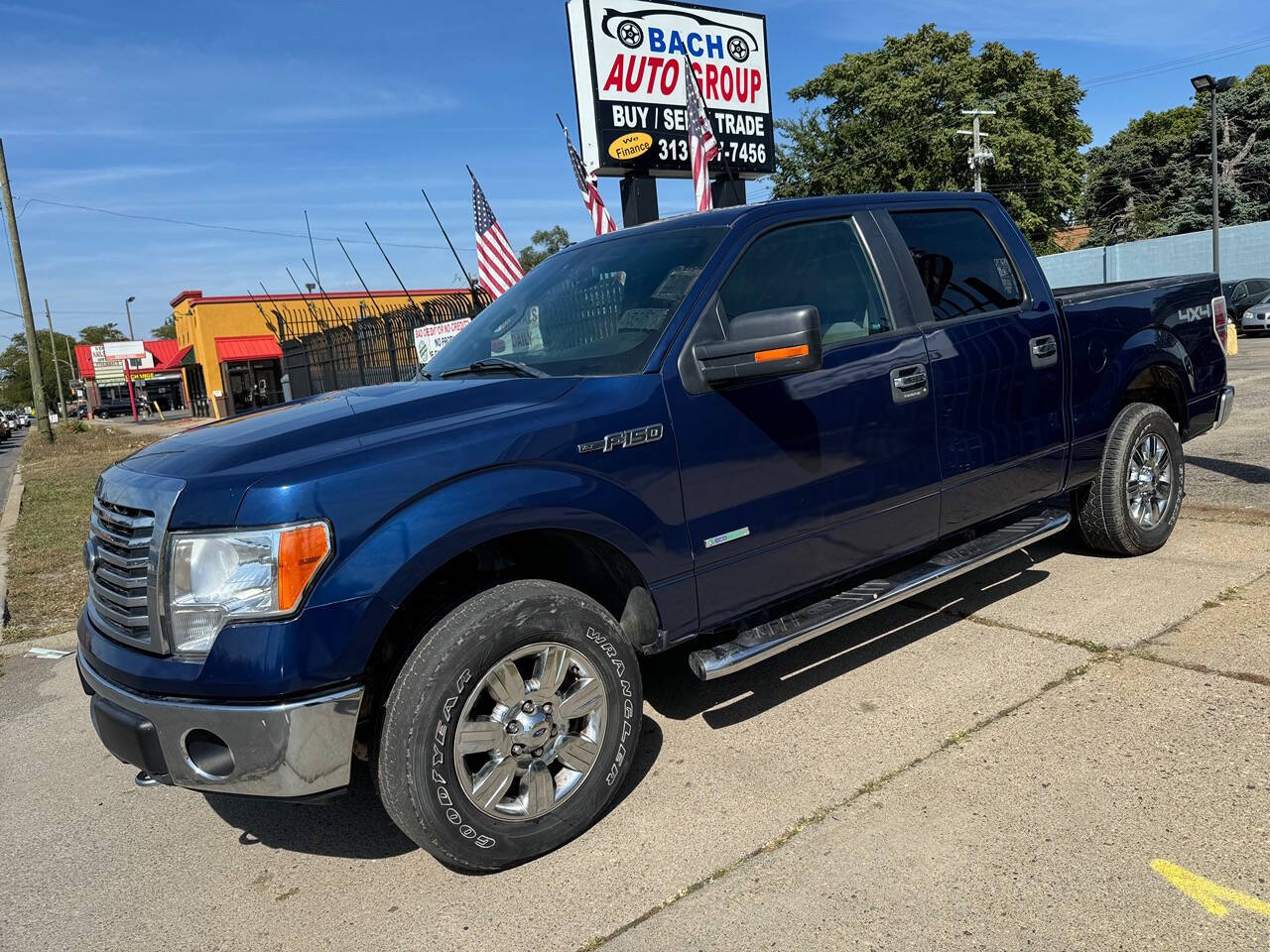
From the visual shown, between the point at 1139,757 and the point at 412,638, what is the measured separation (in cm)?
235

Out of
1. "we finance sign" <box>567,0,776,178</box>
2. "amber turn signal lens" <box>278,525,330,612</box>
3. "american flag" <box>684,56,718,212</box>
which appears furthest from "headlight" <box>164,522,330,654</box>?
"we finance sign" <box>567,0,776,178</box>

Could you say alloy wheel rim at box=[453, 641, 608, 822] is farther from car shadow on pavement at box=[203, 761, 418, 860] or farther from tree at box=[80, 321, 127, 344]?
tree at box=[80, 321, 127, 344]

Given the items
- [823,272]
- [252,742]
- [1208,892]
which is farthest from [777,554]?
[252,742]

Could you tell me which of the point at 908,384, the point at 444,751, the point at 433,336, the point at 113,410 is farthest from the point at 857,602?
the point at 113,410

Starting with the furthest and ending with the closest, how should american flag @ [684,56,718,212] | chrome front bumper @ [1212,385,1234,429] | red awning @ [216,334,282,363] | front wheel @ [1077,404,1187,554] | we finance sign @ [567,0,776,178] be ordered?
red awning @ [216,334,282,363]
we finance sign @ [567,0,776,178]
american flag @ [684,56,718,212]
chrome front bumper @ [1212,385,1234,429]
front wheel @ [1077,404,1187,554]

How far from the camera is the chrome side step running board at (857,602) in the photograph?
3178 millimetres

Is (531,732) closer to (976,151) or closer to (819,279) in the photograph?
(819,279)

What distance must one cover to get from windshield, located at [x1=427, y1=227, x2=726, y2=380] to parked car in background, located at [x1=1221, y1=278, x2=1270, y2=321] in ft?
91.4

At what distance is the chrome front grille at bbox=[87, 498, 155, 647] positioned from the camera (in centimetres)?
262

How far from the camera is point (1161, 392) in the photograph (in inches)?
206

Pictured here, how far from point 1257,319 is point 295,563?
91.2 ft

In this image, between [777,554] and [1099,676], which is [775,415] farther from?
[1099,676]

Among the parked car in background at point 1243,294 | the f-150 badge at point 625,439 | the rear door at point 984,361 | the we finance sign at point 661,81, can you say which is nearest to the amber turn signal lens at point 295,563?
the f-150 badge at point 625,439

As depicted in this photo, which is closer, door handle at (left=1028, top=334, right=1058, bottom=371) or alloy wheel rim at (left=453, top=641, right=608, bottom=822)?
alloy wheel rim at (left=453, top=641, right=608, bottom=822)
